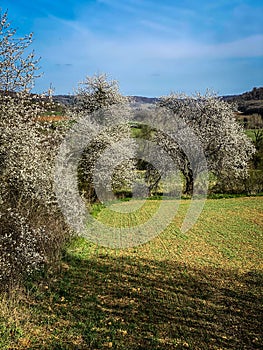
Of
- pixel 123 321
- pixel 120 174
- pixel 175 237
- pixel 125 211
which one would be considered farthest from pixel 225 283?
pixel 120 174

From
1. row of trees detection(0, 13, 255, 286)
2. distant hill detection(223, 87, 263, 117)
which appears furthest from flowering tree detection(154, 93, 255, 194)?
distant hill detection(223, 87, 263, 117)

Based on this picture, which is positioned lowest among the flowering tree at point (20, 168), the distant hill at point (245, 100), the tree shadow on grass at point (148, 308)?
the tree shadow on grass at point (148, 308)

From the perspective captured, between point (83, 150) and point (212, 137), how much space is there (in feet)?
35.5

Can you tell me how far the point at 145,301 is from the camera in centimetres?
875

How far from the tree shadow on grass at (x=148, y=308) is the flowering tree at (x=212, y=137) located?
17605mm

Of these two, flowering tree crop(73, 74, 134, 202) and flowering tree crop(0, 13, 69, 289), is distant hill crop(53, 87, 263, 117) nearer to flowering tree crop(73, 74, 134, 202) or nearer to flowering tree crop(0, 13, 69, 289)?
flowering tree crop(73, 74, 134, 202)

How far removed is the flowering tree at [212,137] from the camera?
2773cm

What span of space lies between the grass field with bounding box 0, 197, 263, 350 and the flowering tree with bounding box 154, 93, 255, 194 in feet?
46.0

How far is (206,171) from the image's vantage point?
93.4 ft

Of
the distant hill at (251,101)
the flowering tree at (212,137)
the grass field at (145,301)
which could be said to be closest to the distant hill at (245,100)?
the distant hill at (251,101)

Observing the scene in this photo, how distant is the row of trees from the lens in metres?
8.52

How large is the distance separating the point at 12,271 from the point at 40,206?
2.56m

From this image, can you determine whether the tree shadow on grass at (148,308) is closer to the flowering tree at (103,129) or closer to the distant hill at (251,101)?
the flowering tree at (103,129)

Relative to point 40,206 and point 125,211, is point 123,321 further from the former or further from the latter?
point 125,211
